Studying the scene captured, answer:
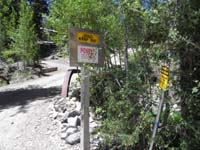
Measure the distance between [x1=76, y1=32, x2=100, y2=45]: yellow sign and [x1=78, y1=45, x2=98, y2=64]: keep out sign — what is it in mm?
82

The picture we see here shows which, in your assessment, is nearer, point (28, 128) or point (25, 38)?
point (28, 128)

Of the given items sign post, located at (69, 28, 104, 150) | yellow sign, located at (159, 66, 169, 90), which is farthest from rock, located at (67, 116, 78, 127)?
yellow sign, located at (159, 66, 169, 90)

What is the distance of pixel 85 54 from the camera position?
4355mm

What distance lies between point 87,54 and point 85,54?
0.03 metres

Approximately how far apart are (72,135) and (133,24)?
2.38m

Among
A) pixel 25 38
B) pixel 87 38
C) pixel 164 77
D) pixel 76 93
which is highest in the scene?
pixel 25 38

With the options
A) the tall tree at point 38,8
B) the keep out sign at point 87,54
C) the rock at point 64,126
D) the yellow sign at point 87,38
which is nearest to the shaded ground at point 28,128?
the rock at point 64,126

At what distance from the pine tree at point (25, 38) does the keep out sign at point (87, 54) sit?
13889 mm

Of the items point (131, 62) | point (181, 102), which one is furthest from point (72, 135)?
point (181, 102)

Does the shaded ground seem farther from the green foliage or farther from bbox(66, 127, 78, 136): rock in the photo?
the green foliage

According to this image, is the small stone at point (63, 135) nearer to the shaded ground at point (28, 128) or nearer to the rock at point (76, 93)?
the shaded ground at point (28, 128)

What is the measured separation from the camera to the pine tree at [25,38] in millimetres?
17859

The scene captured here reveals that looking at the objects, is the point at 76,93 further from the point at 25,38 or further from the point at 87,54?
the point at 25,38

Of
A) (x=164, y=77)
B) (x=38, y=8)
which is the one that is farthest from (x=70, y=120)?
(x=38, y=8)
